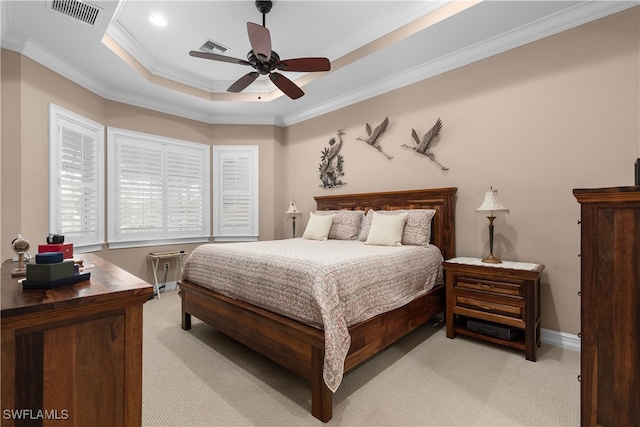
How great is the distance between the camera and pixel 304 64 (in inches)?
104

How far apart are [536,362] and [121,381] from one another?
286 centimetres

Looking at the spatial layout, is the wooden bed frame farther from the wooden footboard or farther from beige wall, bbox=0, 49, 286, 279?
beige wall, bbox=0, 49, 286, 279

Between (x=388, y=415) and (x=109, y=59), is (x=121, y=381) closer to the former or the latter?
(x=388, y=415)

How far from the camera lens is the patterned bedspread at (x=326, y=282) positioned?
180 cm

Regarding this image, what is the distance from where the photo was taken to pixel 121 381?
106cm

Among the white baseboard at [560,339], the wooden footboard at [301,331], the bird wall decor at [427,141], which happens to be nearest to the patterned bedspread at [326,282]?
the wooden footboard at [301,331]

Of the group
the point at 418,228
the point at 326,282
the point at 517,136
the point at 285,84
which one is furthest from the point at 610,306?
the point at 285,84

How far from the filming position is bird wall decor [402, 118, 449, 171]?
11.3ft

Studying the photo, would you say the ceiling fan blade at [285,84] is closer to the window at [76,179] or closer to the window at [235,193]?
the window at [235,193]

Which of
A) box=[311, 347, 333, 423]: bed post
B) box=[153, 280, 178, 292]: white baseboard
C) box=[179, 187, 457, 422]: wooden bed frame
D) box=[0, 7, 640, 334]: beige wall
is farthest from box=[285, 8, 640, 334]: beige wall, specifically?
box=[153, 280, 178, 292]: white baseboard

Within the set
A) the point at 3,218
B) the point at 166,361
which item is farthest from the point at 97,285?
the point at 3,218

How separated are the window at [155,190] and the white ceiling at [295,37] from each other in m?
0.77

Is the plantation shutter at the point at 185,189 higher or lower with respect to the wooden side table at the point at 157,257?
higher

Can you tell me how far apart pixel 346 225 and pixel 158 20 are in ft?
10.1
